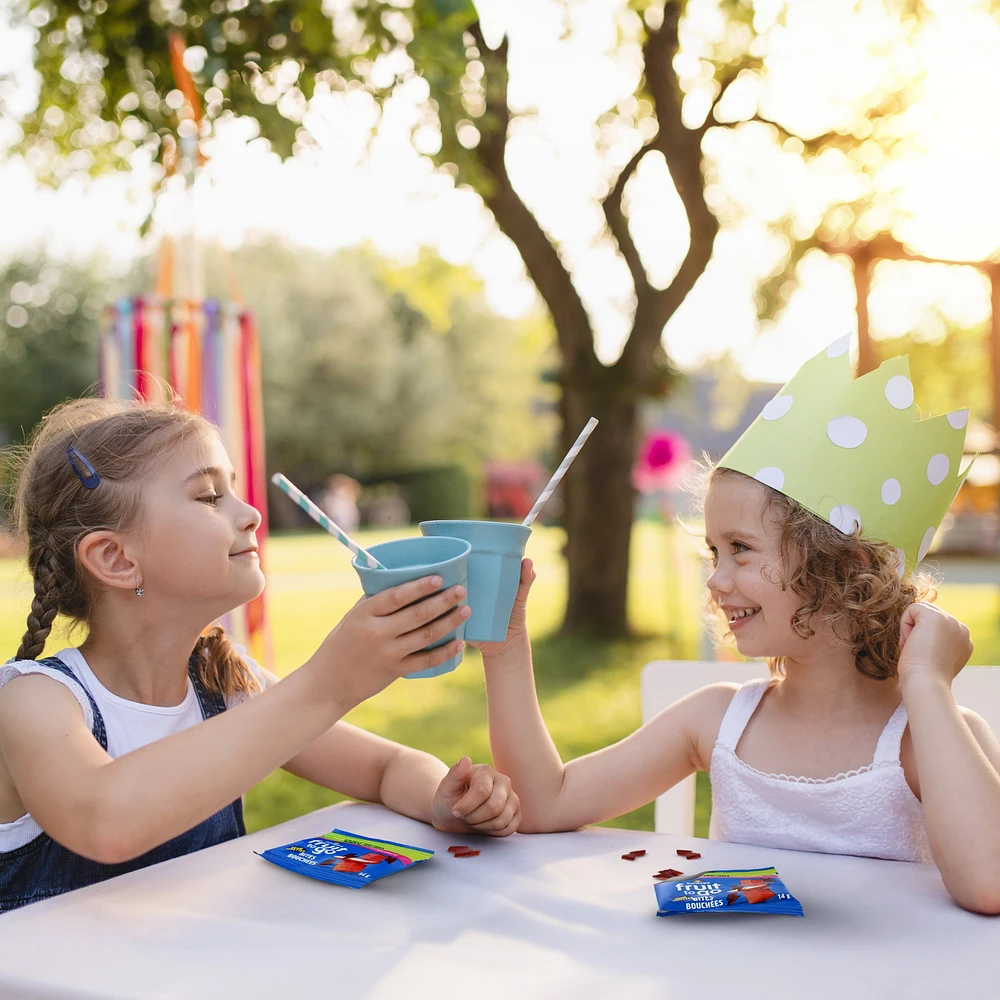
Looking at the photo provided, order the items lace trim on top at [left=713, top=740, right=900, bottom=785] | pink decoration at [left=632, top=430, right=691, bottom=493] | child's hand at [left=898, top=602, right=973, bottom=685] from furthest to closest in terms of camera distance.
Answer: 1. pink decoration at [left=632, top=430, right=691, bottom=493]
2. lace trim on top at [left=713, top=740, right=900, bottom=785]
3. child's hand at [left=898, top=602, right=973, bottom=685]

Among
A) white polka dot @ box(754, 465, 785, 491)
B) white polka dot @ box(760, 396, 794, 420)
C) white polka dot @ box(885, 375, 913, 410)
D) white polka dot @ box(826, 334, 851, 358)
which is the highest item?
white polka dot @ box(826, 334, 851, 358)

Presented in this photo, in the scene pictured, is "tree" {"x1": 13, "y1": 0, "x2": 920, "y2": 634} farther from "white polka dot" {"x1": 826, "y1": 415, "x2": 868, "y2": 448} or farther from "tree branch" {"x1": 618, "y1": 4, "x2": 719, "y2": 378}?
"white polka dot" {"x1": 826, "y1": 415, "x2": 868, "y2": 448}

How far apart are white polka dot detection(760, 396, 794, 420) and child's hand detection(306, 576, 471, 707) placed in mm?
739

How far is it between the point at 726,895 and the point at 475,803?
1.47 ft

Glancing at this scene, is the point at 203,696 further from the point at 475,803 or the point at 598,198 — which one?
the point at 598,198

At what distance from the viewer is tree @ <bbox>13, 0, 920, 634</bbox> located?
413cm

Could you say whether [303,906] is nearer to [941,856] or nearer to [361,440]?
[941,856]

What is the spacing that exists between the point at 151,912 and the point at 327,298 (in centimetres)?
2957

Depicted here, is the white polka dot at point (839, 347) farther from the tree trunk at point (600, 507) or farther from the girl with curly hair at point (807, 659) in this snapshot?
the tree trunk at point (600, 507)

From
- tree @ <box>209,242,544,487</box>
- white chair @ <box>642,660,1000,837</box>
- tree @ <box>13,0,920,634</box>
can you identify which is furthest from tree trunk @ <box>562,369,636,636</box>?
tree @ <box>209,242,544,487</box>

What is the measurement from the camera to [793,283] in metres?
11.2

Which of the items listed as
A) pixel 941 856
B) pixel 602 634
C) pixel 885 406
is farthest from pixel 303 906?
pixel 602 634

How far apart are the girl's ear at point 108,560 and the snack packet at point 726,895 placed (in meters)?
0.97

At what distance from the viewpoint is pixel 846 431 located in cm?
174
